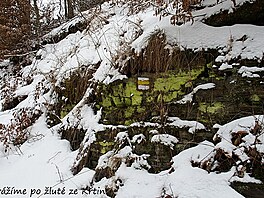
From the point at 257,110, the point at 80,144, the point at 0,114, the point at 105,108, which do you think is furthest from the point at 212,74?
the point at 0,114

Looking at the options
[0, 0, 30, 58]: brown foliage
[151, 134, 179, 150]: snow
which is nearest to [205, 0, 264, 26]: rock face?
[151, 134, 179, 150]: snow

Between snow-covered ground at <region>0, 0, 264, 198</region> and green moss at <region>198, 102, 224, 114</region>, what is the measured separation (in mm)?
222

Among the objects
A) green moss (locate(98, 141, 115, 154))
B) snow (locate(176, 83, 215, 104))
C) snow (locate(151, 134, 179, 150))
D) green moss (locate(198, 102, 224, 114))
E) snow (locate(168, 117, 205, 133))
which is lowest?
green moss (locate(98, 141, 115, 154))

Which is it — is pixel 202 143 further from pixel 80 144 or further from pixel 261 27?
pixel 80 144

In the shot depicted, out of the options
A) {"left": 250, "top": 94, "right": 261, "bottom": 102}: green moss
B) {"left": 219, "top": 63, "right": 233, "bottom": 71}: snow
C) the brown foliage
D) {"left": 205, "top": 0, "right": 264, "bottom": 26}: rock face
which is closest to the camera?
{"left": 250, "top": 94, "right": 261, "bottom": 102}: green moss

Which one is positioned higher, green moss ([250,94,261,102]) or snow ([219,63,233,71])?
snow ([219,63,233,71])

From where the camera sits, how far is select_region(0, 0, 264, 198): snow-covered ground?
3.35 meters

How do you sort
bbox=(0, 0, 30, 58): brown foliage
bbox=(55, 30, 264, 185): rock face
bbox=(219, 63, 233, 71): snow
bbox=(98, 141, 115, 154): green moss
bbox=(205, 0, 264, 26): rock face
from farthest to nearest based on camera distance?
bbox=(0, 0, 30, 58): brown foliage < bbox=(98, 141, 115, 154): green moss < bbox=(205, 0, 264, 26): rock face < bbox=(219, 63, 233, 71): snow < bbox=(55, 30, 264, 185): rock face

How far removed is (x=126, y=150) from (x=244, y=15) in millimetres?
2418

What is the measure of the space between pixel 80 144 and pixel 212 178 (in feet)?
7.31

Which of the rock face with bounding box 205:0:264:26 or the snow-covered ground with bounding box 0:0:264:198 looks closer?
the snow-covered ground with bounding box 0:0:264:198

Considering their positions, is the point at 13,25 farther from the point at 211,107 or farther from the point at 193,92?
the point at 211,107

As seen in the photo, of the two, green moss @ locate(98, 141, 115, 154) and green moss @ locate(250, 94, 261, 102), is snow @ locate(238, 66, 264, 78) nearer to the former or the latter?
green moss @ locate(250, 94, 261, 102)

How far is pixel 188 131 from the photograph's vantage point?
12.3ft
